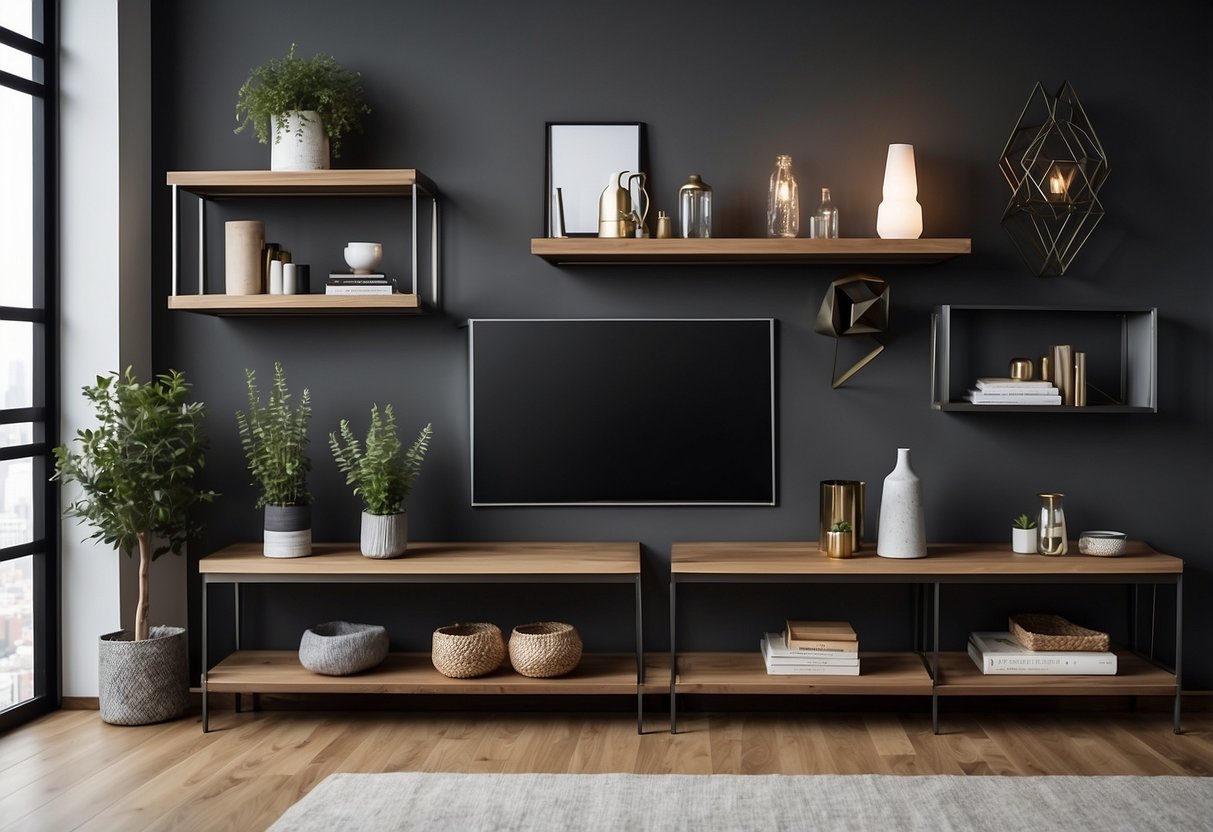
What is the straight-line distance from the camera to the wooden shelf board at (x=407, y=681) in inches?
138

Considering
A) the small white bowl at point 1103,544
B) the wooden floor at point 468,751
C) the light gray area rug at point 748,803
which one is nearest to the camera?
the light gray area rug at point 748,803

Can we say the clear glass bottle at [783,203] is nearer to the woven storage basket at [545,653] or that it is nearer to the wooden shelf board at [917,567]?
the wooden shelf board at [917,567]

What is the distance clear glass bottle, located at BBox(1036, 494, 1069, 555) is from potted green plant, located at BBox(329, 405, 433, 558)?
6.87ft

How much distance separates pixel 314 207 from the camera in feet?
12.7

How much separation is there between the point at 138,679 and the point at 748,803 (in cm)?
206

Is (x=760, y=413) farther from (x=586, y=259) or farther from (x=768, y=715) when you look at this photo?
(x=768, y=715)

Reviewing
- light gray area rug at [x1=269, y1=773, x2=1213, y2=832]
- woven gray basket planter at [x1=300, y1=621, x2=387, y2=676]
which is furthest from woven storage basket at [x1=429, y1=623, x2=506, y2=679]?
light gray area rug at [x1=269, y1=773, x2=1213, y2=832]

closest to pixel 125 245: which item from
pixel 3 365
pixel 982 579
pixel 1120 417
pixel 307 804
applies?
pixel 3 365

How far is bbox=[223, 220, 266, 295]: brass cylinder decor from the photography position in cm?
363

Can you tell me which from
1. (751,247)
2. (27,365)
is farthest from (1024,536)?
(27,365)

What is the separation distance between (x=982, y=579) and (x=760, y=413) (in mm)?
935

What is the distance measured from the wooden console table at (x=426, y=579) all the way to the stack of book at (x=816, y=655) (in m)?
0.46

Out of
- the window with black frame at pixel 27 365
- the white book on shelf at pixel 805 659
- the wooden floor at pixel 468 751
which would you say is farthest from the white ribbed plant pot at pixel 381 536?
the white book on shelf at pixel 805 659

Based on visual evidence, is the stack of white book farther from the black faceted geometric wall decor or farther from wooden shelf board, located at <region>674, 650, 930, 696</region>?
wooden shelf board, located at <region>674, 650, 930, 696</region>
